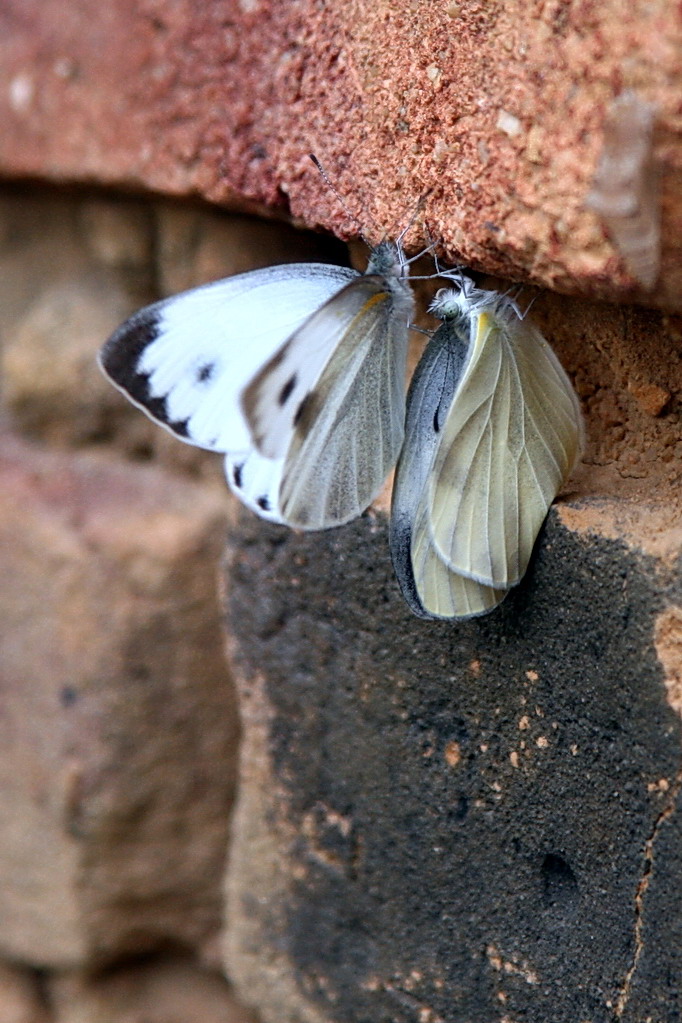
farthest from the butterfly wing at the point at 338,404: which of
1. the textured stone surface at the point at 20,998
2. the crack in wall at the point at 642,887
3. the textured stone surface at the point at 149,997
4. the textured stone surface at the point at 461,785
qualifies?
the textured stone surface at the point at 20,998

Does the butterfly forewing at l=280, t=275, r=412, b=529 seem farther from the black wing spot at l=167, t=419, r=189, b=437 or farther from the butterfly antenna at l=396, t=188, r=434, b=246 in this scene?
the black wing spot at l=167, t=419, r=189, b=437

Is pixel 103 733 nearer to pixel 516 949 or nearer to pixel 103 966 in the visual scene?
pixel 103 966

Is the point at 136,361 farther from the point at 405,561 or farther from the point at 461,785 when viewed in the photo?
the point at 461,785

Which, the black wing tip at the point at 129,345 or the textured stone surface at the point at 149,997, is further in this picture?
the textured stone surface at the point at 149,997

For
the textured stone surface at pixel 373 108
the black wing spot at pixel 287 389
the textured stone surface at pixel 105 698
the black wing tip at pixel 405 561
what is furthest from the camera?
the textured stone surface at pixel 105 698

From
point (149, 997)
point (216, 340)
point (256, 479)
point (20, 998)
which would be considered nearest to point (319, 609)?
point (256, 479)

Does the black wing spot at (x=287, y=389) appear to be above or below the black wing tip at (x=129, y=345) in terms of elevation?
above

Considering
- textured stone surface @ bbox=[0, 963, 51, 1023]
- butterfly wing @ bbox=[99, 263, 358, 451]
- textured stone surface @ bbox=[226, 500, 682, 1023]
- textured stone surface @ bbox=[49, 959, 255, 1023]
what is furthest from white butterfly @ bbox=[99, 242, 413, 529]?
textured stone surface @ bbox=[0, 963, 51, 1023]

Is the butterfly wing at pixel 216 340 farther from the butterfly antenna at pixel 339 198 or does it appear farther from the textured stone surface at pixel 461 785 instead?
the textured stone surface at pixel 461 785
